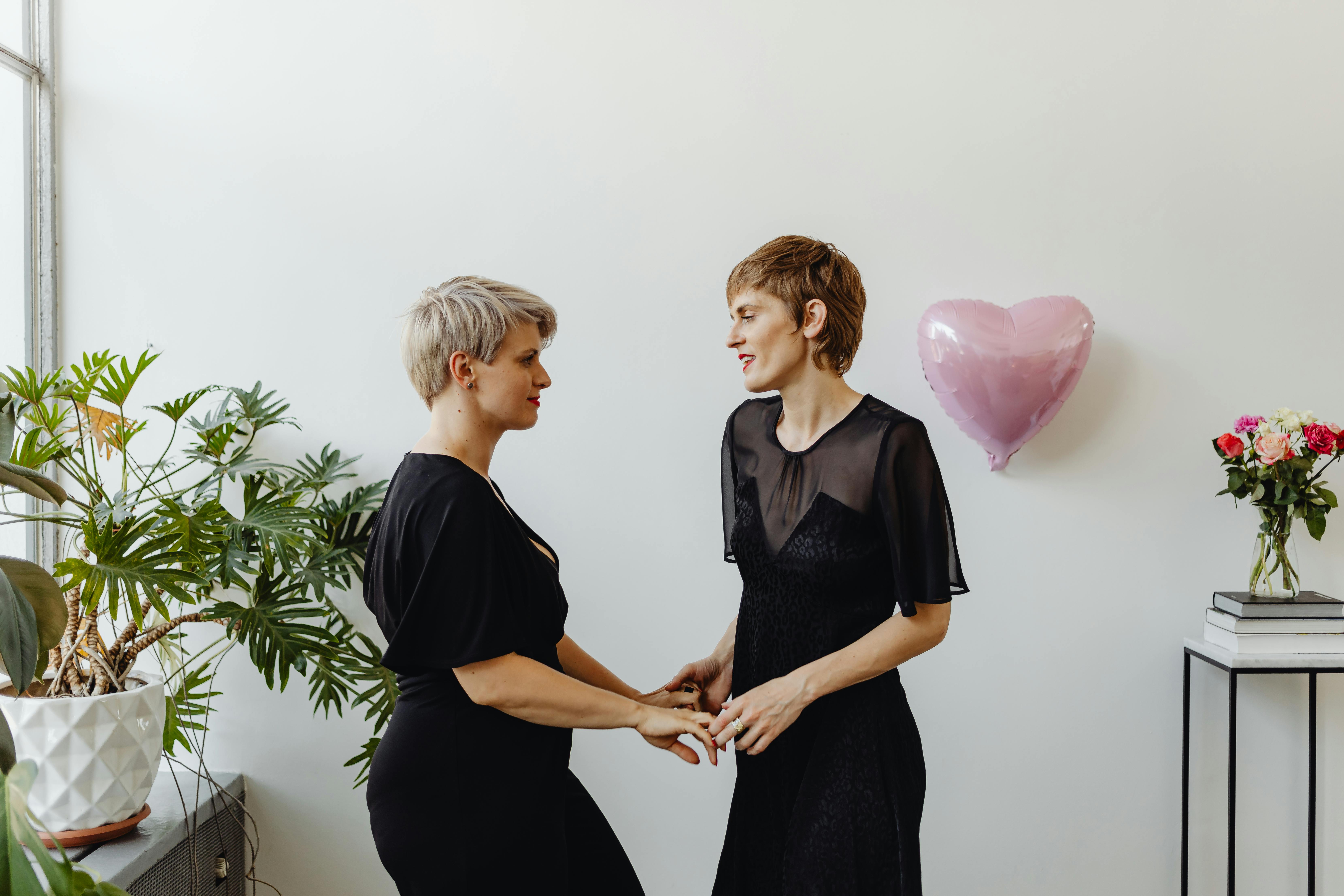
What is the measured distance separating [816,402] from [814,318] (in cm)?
15

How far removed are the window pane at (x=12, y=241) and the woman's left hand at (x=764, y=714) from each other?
2.13 m

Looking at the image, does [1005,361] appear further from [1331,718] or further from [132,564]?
[132,564]

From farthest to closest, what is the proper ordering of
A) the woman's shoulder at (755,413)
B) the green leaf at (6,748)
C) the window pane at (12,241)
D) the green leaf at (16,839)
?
the window pane at (12,241)
the woman's shoulder at (755,413)
the green leaf at (6,748)
the green leaf at (16,839)

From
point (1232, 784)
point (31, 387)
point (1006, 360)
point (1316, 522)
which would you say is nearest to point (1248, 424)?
point (1316, 522)

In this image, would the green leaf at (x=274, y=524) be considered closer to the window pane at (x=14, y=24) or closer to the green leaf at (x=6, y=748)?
the green leaf at (x=6, y=748)

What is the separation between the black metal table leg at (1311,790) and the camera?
2156 mm

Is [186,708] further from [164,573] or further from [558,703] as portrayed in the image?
[558,703]

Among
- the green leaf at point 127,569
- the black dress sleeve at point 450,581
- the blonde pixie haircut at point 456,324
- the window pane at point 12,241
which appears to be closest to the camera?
the black dress sleeve at point 450,581

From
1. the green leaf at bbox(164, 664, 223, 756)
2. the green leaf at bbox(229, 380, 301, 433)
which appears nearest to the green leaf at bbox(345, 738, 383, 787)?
the green leaf at bbox(164, 664, 223, 756)

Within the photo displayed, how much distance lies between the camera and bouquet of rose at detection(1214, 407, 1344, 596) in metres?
2.07

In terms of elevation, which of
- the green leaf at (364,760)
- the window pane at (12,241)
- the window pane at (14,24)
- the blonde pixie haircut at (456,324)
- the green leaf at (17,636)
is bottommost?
the green leaf at (364,760)

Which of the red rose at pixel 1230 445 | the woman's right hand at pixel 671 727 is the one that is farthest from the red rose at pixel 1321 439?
the woman's right hand at pixel 671 727

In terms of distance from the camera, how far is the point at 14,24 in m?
2.46

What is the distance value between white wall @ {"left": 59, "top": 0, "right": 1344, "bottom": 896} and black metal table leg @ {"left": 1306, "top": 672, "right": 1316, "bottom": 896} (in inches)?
1.4
